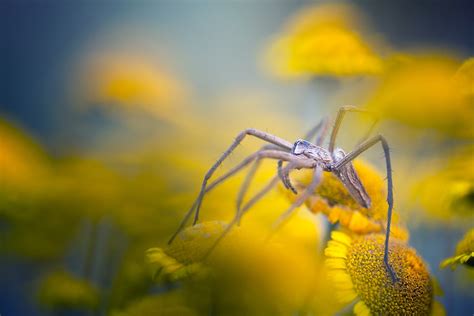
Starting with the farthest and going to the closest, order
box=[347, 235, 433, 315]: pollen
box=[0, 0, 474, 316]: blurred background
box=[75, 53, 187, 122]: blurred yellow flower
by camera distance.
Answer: box=[75, 53, 187, 122]: blurred yellow flower, box=[0, 0, 474, 316]: blurred background, box=[347, 235, 433, 315]: pollen

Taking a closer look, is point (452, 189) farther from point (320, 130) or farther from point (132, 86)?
point (132, 86)

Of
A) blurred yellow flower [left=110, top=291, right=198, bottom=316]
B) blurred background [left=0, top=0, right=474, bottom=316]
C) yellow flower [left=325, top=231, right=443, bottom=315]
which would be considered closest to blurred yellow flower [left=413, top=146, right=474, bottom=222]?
blurred background [left=0, top=0, right=474, bottom=316]

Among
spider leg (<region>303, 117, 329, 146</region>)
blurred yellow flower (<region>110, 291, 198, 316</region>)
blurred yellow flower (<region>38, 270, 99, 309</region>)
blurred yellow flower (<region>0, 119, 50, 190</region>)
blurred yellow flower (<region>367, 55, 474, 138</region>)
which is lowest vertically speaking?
blurred yellow flower (<region>38, 270, 99, 309</region>)

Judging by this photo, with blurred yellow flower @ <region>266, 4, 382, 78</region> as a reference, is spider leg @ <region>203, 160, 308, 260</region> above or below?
below

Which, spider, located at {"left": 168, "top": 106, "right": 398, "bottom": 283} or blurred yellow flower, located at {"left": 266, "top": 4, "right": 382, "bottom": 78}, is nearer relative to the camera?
spider, located at {"left": 168, "top": 106, "right": 398, "bottom": 283}

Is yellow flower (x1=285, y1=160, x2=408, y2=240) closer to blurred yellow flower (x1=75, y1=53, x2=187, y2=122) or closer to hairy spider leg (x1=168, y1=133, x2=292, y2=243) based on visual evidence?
hairy spider leg (x1=168, y1=133, x2=292, y2=243)

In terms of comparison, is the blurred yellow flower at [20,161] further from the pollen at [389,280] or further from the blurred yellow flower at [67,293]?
the pollen at [389,280]

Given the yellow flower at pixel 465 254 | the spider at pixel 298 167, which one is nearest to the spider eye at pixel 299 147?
the spider at pixel 298 167

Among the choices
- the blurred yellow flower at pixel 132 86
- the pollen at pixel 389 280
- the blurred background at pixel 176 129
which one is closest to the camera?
the pollen at pixel 389 280
